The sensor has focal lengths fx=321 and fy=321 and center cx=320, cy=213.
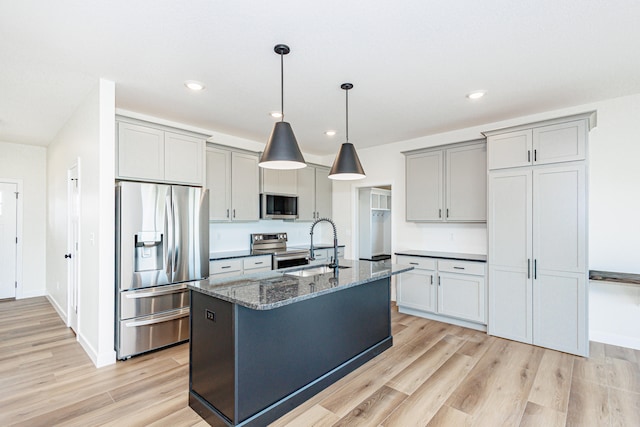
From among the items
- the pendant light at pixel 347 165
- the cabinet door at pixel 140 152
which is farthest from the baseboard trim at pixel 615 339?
the cabinet door at pixel 140 152

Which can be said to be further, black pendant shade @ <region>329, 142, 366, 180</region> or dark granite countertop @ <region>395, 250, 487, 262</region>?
dark granite countertop @ <region>395, 250, 487, 262</region>

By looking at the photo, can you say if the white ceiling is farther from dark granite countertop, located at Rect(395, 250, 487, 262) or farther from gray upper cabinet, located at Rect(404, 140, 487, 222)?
dark granite countertop, located at Rect(395, 250, 487, 262)

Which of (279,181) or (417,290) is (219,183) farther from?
(417,290)

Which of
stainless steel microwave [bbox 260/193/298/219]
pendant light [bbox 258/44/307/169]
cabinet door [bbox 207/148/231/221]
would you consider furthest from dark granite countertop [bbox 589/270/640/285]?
cabinet door [bbox 207/148/231/221]

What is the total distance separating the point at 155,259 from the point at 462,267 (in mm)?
3529

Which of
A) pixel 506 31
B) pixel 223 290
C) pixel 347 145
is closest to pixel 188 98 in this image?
A: pixel 347 145

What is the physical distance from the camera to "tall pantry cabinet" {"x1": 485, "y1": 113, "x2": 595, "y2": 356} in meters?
3.21

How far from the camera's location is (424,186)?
458 centimetres

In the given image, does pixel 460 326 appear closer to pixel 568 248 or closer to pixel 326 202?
pixel 568 248

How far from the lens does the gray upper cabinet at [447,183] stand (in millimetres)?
4113

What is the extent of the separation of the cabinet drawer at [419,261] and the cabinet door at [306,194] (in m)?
1.75

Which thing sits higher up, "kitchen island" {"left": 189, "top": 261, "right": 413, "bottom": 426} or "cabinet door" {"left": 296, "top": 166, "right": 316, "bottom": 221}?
"cabinet door" {"left": 296, "top": 166, "right": 316, "bottom": 221}

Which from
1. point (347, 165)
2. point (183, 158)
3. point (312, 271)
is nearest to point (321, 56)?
point (347, 165)

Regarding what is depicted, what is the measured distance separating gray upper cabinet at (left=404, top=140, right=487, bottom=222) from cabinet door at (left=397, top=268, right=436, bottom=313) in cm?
80
